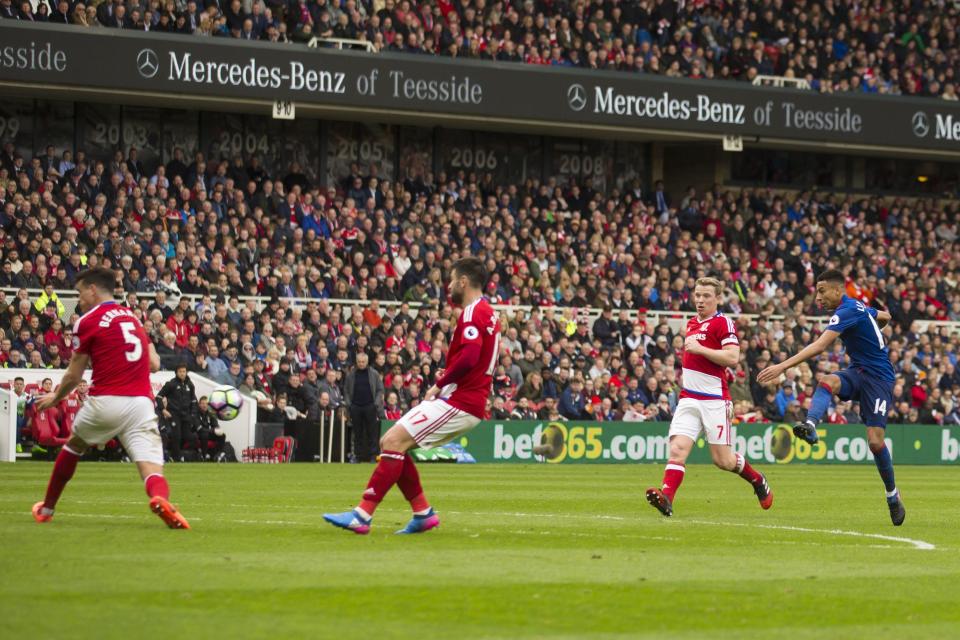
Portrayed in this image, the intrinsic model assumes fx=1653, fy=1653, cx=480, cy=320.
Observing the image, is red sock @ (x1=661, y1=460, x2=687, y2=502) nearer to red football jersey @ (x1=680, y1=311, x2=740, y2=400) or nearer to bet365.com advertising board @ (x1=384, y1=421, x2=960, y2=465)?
red football jersey @ (x1=680, y1=311, x2=740, y2=400)

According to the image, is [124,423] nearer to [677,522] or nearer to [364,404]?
[677,522]

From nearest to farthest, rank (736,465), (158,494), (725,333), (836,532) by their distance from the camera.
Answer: (158,494) → (836,532) → (725,333) → (736,465)

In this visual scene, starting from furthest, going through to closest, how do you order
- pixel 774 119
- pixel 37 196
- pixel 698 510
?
1. pixel 774 119
2. pixel 37 196
3. pixel 698 510

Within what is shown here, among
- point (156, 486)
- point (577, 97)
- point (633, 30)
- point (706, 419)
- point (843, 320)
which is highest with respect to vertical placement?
point (633, 30)

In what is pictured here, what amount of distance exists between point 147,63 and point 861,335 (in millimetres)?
22894

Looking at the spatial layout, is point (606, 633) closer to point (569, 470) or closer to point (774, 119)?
point (569, 470)

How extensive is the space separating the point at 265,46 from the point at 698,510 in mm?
21599

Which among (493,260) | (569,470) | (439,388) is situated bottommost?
(569,470)

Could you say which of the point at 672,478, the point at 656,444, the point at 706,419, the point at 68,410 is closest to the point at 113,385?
the point at 672,478

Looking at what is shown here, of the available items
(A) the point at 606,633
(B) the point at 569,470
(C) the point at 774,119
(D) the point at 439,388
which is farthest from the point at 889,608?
(C) the point at 774,119

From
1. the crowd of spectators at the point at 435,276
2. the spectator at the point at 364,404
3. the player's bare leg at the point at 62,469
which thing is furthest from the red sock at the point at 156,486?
the spectator at the point at 364,404

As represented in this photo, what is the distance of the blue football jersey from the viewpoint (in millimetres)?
15164

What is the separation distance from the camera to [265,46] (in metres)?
35.8

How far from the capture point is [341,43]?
122ft
